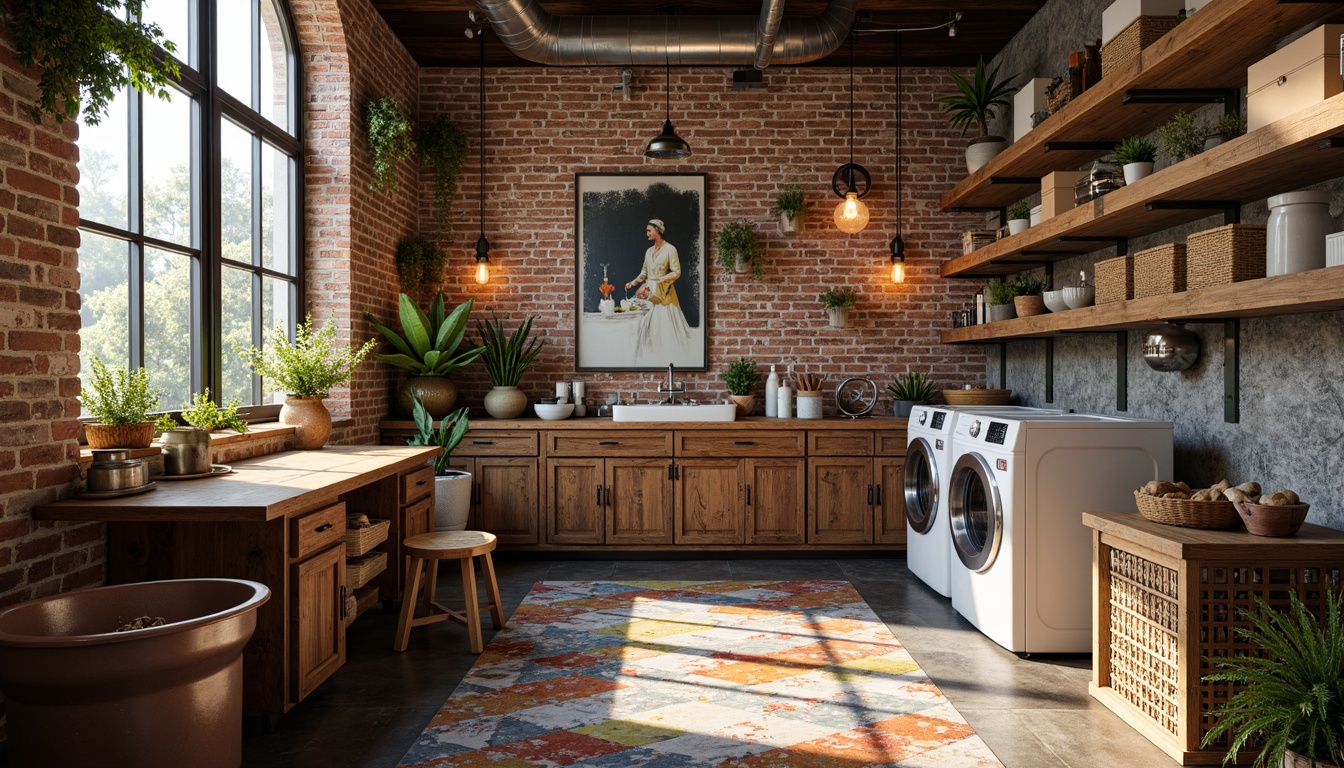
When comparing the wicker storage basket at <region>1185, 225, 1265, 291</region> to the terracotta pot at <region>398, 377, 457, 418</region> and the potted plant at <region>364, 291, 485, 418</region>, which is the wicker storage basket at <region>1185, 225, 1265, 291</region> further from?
the terracotta pot at <region>398, 377, 457, 418</region>

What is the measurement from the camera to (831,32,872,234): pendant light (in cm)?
595

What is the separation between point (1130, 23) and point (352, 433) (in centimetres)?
451

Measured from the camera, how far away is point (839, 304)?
6.19 metres

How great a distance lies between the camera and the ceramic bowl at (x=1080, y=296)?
13.5ft

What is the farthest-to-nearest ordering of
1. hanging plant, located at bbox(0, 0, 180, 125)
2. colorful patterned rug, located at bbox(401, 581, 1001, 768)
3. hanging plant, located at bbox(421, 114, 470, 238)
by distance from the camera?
hanging plant, located at bbox(421, 114, 470, 238) < colorful patterned rug, located at bbox(401, 581, 1001, 768) < hanging plant, located at bbox(0, 0, 180, 125)

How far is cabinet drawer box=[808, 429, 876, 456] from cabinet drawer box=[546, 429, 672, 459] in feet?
3.13

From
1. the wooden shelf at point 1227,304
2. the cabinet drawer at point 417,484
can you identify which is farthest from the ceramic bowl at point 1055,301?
the cabinet drawer at point 417,484

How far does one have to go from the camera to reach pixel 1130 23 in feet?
11.6

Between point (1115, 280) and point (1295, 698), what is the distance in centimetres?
187

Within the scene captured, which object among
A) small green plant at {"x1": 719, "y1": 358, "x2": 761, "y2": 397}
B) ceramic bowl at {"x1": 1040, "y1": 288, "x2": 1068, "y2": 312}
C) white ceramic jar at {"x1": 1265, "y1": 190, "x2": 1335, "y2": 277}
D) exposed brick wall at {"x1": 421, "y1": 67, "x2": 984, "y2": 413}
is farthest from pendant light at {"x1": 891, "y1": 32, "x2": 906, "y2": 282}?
white ceramic jar at {"x1": 1265, "y1": 190, "x2": 1335, "y2": 277}

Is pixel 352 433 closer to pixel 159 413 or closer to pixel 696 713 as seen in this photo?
pixel 159 413

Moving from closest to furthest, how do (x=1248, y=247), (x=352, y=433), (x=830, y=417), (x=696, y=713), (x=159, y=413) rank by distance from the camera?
(x=1248, y=247) → (x=696, y=713) → (x=159, y=413) → (x=352, y=433) → (x=830, y=417)

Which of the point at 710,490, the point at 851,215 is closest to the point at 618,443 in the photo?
the point at 710,490

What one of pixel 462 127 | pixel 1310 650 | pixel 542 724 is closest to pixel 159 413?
pixel 542 724
